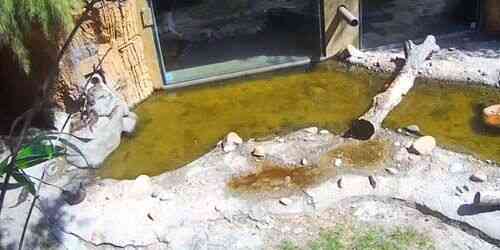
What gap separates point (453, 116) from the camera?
505cm

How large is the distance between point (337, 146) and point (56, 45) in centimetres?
258

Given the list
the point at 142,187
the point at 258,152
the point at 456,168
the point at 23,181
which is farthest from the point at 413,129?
the point at 23,181

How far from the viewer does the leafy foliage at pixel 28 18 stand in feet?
14.8

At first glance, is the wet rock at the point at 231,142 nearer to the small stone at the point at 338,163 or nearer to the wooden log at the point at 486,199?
the small stone at the point at 338,163

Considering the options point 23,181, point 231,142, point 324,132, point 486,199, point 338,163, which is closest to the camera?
point 23,181

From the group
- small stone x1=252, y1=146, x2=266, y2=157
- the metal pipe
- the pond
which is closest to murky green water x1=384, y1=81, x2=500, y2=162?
the pond

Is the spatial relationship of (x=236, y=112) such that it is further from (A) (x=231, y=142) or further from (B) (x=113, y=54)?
(B) (x=113, y=54)

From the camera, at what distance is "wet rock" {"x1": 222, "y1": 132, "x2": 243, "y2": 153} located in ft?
15.6

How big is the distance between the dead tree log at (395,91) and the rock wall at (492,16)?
0.72m

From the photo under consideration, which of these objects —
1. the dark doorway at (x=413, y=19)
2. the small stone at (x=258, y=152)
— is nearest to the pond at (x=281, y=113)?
the small stone at (x=258, y=152)

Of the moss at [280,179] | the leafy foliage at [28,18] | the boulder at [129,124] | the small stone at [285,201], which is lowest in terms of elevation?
the small stone at [285,201]

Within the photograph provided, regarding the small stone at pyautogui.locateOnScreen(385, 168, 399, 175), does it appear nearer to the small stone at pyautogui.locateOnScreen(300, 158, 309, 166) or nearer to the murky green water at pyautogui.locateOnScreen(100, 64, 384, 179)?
the small stone at pyautogui.locateOnScreen(300, 158, 309, 166)

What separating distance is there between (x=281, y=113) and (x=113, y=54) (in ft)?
5.82

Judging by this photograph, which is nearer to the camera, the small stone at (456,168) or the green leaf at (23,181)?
the green leaf at (23,181)
